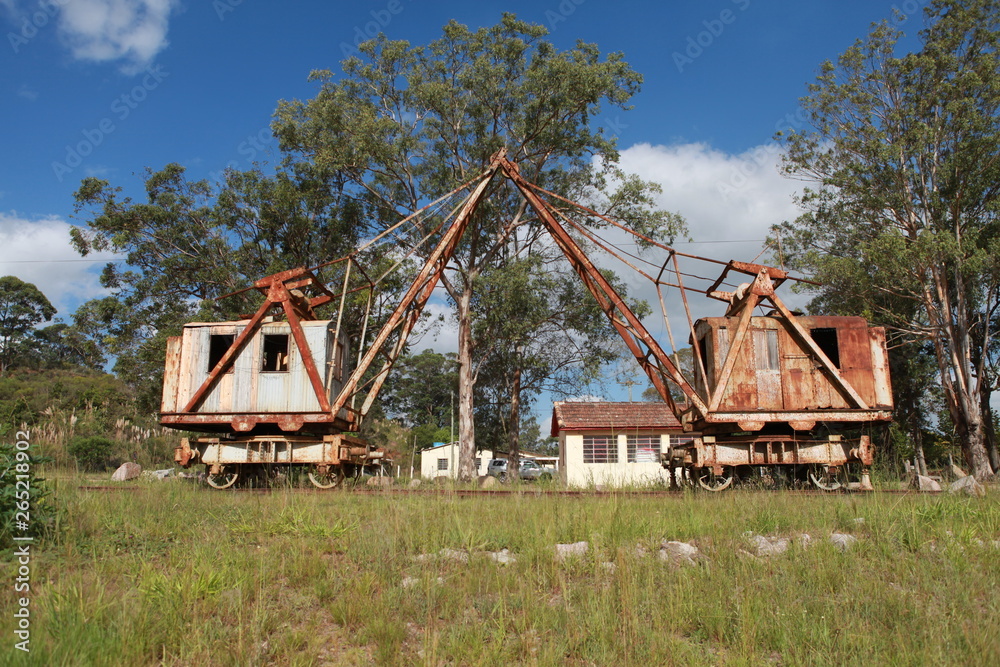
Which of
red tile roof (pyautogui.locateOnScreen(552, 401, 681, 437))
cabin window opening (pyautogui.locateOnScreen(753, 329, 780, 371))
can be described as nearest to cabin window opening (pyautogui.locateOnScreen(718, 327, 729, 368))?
cabin window opening (pyautogui.locateOnScreen(753, 329, 780, 371))

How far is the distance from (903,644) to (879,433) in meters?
31.0

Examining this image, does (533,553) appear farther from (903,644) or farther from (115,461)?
(115,461)

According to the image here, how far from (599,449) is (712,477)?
16.7 meters

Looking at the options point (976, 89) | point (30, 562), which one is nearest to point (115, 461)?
point (30, 562)

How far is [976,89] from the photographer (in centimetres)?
2430

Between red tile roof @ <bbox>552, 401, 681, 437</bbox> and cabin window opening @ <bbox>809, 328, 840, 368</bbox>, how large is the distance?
14586mm

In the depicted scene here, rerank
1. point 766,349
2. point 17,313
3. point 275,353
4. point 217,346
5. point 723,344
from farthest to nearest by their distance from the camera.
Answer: point 17,313
point 275,353
point 217,346
point 723,344
point 766,349

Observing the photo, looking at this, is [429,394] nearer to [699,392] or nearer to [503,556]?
[699,392]

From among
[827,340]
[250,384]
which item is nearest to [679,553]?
[827,340]

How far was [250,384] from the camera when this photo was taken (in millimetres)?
14219

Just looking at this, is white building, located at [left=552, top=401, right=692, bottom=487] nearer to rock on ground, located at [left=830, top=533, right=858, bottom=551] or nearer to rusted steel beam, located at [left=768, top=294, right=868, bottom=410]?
rusted steel beam, located at [left=768, top=294, right=868, bottom=410]

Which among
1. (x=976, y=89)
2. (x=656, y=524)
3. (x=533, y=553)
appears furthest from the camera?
(x=976, y=89)

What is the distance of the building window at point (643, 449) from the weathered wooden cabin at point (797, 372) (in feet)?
52.8

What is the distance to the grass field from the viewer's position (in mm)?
4184
